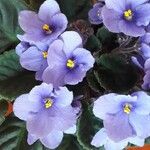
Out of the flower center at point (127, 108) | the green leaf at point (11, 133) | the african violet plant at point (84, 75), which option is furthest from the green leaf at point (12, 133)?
the flower center at point (127, 108)

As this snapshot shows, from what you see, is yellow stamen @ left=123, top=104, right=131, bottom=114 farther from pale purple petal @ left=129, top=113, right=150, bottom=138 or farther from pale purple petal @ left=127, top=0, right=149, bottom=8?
pale purple petal @ left=127, top=0, right=149, bottom=8

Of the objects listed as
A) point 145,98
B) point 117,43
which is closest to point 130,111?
point 145,98

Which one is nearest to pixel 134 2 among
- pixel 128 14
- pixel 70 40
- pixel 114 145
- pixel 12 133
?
pixel 128 14

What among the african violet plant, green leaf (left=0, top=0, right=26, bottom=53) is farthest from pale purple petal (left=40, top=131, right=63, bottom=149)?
green leaf (left=0, top=0, right=26, bottom=53)

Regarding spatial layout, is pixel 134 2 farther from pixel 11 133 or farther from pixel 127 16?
pixel 11 133

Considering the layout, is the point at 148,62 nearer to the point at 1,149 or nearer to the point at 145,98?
the point at 145,98

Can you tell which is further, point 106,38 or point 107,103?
point 106,38

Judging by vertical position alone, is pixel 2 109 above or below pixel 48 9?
below

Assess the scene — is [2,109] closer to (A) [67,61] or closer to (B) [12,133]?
(B) [12,133]
